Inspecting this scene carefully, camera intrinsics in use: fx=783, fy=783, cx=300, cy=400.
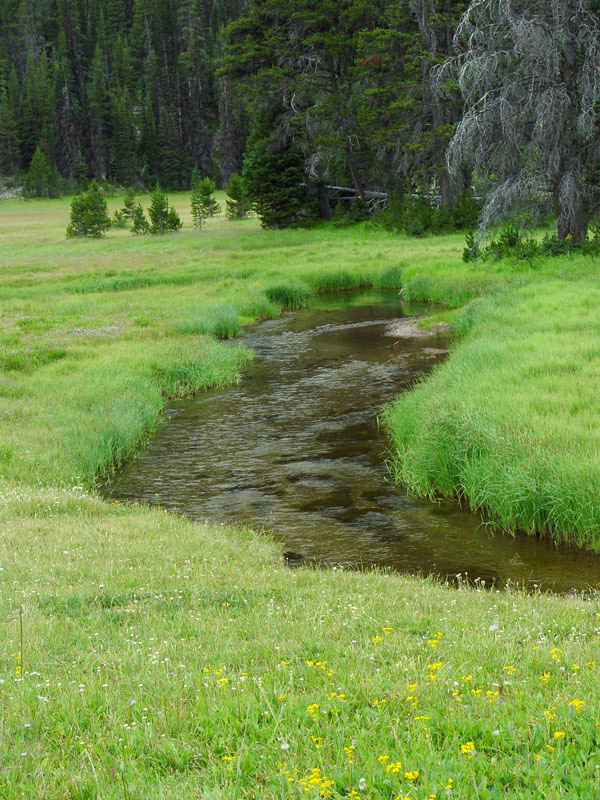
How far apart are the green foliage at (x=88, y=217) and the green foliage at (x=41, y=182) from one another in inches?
1850

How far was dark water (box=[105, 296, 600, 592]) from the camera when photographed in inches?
365

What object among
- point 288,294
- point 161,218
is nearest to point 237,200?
point 161,218

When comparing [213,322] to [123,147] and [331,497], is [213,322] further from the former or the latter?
[123,147]

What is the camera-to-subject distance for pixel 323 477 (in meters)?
12.3

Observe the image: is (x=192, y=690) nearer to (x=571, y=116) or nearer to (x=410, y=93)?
(x=571, y=116)

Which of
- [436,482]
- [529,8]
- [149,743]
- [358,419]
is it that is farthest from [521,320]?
[149,743]

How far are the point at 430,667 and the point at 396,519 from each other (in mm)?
6012

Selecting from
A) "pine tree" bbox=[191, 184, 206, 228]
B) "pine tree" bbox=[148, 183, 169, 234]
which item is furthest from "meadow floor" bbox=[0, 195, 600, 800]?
"pine tree" bbox=[191, 184, 206, 228]

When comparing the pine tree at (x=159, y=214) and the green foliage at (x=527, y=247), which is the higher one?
the pine tree at (x=159, y=214)

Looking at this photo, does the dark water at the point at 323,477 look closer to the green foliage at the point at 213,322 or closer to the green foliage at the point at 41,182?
the green foliage at the point at 213,322

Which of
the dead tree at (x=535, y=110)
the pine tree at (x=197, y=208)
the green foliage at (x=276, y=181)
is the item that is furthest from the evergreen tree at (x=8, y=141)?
the dead tree at (x=535, y=110)

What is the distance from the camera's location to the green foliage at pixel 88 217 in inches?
2387

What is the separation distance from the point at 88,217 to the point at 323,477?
2092 inches

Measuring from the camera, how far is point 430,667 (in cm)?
465
